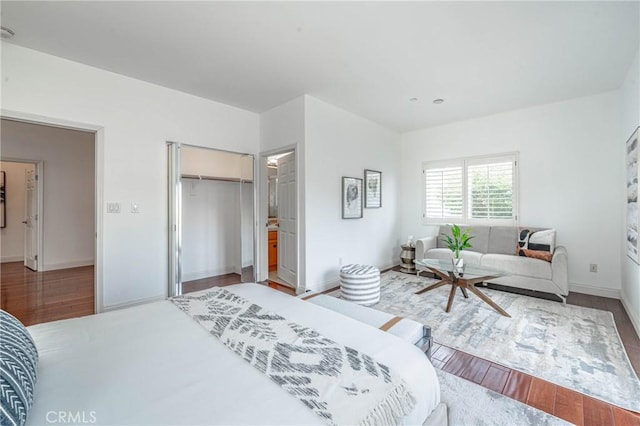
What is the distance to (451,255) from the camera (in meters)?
4.44

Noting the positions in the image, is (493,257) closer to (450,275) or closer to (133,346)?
(450,275)

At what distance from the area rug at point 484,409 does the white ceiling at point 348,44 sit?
111 inches

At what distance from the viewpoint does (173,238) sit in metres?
3.57

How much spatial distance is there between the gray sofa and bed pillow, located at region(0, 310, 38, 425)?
3.87 metres

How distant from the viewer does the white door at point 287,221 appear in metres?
4.23

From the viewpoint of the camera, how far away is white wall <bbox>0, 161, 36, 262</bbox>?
5895 millimetres

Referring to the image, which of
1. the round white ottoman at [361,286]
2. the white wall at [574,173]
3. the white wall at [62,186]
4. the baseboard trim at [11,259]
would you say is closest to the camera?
the round white ottoman at [361,286]

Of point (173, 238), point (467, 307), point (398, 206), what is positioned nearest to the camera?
point (467, 307)

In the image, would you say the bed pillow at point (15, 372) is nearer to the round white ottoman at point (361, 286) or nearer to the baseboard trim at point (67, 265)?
the round white ottoman at point (361, 286)

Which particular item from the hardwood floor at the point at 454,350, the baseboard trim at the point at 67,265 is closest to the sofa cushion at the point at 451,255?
the hardwood floor at the point at 454,350

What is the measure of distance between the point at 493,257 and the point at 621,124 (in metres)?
2.33

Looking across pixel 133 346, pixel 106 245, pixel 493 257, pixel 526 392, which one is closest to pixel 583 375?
pixel 526 392

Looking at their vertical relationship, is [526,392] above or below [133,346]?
below

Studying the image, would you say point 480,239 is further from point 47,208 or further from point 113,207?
point 47,208
